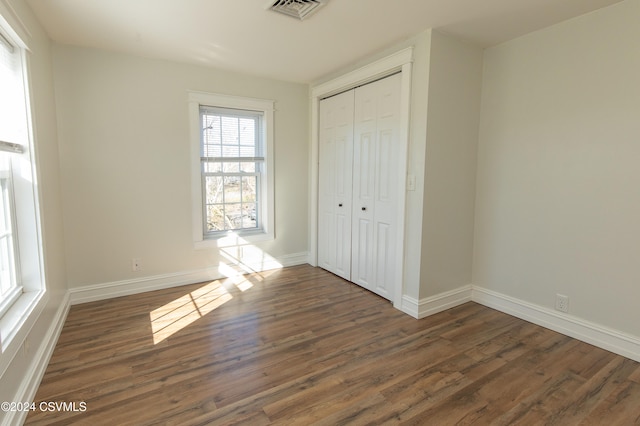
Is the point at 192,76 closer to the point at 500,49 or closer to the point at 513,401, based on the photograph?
the point at 500,49

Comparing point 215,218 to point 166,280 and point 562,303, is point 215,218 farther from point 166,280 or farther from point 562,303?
point 562,303

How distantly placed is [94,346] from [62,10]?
2.48 m

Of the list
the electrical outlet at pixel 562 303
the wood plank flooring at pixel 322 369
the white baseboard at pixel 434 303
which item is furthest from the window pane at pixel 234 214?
the electrical outlet at pixel 562 303

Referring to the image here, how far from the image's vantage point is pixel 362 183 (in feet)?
11.8

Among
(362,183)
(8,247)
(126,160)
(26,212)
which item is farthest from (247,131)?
(8,247)

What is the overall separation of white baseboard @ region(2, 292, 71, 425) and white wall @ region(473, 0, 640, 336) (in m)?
3.54

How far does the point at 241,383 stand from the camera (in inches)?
80.5

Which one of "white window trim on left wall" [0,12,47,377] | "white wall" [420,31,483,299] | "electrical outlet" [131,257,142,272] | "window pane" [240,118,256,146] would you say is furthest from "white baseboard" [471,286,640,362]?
"white window trim on left wall" [0,12,47,377]

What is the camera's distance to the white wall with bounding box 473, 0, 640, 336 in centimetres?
232

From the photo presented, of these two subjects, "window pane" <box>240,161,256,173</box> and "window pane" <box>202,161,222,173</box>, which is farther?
"window pane" <box>240,161,256,173</box>

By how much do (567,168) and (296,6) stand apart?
7.97ft

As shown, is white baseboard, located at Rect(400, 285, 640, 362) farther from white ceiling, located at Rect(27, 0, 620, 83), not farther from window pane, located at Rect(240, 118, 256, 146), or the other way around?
window pane, located at Rect(240, 118, 256, 146)

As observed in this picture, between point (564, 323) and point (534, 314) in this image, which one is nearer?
point (564, 323)

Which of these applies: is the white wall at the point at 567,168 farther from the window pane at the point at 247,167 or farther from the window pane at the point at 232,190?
the window pane at the point at 232,190
